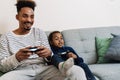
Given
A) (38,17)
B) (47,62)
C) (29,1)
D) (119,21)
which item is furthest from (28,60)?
(119,21)

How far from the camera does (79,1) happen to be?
2.89 meters

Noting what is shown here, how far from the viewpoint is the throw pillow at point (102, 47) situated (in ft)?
8.52

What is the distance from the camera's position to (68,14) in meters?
2.88

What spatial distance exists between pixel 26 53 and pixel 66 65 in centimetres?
35

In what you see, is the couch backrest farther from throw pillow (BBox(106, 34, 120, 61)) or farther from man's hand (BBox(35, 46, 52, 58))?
man's hand (BBox(35, 46, 52, 58))

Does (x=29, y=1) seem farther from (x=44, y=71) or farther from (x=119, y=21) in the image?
(x=119, y=21)

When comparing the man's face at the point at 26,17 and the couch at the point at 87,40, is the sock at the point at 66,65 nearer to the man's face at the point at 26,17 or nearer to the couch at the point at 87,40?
the man's face at the point at 26,17

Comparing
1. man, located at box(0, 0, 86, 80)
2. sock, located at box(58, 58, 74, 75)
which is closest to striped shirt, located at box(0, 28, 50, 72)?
man, located at box(0, 0, 86, 80)

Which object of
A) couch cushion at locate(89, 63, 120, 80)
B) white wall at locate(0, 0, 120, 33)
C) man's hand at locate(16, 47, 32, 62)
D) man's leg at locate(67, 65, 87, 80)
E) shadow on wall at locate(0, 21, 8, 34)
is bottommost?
couch cushion at locate(89, 63, 120, 80)

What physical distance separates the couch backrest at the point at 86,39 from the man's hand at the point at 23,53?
0.73 metres

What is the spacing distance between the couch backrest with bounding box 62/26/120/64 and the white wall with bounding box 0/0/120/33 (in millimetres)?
192

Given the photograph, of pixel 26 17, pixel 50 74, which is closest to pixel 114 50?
pixel 50 74

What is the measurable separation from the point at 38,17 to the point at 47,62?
0.76 meters

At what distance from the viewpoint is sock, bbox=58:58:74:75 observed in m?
1.83
